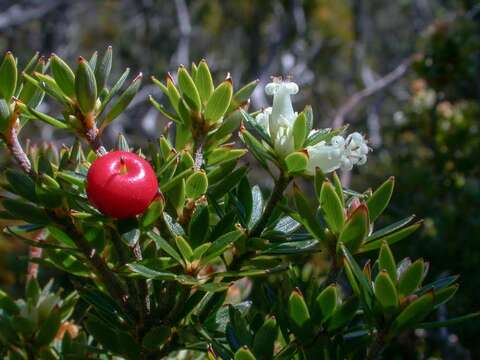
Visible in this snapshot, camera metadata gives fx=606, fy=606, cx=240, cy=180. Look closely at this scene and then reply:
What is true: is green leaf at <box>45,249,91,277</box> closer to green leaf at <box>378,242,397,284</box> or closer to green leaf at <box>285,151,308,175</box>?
green leaf at <box>285,151,308,175</box>

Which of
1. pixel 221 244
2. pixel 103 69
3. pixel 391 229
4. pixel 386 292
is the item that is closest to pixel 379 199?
pixel 391 229

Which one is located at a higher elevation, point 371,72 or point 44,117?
point 371,72

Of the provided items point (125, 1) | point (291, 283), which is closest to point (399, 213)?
point (291, 283)

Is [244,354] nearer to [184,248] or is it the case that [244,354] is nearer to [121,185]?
[184,248]

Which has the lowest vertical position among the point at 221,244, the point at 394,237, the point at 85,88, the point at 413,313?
the point at 413,313

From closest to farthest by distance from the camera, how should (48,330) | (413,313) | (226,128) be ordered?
(413,313) < (226,128) < (48,330)

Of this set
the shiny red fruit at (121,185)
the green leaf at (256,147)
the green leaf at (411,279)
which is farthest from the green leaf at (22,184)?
the green leaf at (411,279)

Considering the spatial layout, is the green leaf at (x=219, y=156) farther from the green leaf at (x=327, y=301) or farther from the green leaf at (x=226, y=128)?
the green leaf at (x=327, y=301)
